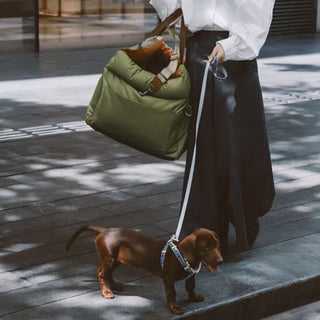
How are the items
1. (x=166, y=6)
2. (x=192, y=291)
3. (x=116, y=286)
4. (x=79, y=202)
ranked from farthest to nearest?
(x=79, y=202) → (x=166, y=6) → (x=116, y=286) → (x=192, y=291)

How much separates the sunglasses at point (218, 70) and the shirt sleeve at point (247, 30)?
0.07m

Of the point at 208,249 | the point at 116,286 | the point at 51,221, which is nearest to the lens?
the point at 208,249

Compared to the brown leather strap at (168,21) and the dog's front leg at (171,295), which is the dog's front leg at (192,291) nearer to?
the dog's front leg at (171,295)

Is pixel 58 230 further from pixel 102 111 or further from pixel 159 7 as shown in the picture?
pixel 159 7

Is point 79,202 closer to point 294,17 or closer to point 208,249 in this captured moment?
point 208,249

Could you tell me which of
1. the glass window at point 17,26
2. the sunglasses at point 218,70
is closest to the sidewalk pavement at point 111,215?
the sunglasses at point 218,70

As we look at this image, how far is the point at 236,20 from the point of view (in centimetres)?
491

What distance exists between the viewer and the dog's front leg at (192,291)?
4727mm

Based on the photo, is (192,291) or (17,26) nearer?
(192,291)

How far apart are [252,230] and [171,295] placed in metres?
1.11

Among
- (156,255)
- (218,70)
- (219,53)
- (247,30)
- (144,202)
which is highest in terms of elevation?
(247,30)

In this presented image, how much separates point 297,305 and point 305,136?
4218 millimetres

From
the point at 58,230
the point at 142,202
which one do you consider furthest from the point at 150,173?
the point at 58,230

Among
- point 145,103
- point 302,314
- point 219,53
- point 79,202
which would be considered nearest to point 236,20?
point 219,53
